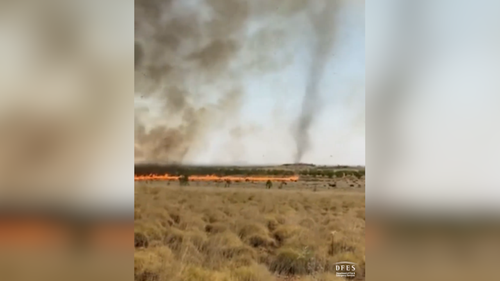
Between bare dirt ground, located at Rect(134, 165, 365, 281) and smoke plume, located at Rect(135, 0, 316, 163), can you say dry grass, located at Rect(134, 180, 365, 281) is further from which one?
smoke plume, located at Rect(135, 0, 316, 163)

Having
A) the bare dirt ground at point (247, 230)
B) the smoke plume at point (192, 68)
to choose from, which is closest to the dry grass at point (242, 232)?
the bare dirt ground at point (247, 230)

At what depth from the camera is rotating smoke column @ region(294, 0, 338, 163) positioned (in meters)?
1.34

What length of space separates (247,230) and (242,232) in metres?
0.02

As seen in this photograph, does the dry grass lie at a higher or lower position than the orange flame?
lower

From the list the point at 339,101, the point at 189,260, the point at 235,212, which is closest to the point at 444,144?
the point at 339,101

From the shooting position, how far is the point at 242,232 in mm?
1366

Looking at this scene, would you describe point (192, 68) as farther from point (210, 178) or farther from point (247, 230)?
point (247, 230)

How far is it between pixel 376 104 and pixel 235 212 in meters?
0.75

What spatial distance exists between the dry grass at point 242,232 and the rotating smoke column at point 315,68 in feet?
0.73

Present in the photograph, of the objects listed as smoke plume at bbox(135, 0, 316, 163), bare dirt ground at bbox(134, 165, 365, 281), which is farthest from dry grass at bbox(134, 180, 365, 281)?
smoke plume at bbox(135, 0, 316, 163)

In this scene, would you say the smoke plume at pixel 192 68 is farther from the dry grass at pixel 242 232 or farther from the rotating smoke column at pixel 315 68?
the dry grass at pixel 242 232

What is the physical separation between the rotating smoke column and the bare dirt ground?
176 millimetres

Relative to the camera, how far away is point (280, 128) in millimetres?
1366

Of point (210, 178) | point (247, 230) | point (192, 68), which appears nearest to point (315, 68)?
point (192, 68)
